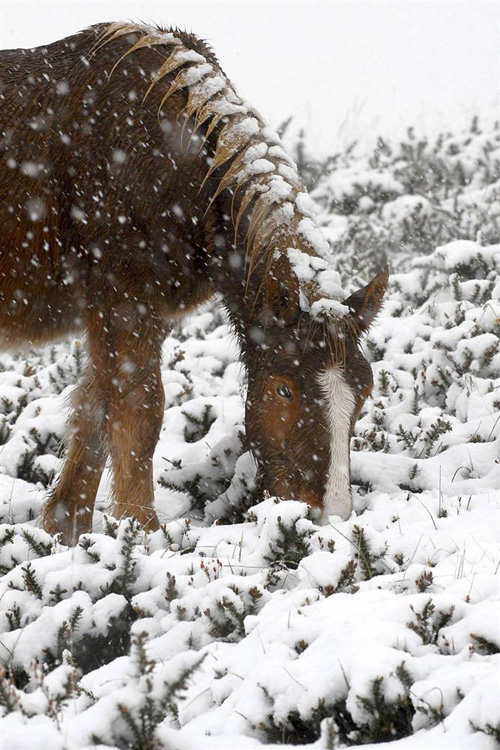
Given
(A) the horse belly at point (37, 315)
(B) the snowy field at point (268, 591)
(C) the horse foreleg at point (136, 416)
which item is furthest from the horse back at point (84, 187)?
(B) the snowy field at point (268, 591)

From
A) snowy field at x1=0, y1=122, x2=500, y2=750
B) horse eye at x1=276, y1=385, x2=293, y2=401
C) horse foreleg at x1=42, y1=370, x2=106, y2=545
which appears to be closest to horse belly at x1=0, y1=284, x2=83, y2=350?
horse foreleg at x1=42, y1=370, x2=106, y2=545

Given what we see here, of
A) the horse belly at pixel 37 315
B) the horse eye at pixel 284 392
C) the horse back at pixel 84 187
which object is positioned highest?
the horse back at pixel 84 187

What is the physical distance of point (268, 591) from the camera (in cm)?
328

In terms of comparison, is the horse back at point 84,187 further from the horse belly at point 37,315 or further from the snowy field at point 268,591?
the snowy field at point 268,591

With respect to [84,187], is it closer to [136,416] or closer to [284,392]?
[136,416]

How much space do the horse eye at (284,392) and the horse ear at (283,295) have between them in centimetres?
31

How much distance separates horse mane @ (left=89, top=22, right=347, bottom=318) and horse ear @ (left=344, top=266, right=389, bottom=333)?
0.08 metres

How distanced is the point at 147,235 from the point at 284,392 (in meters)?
1.08

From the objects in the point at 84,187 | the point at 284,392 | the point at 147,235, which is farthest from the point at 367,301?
the point at 84,187

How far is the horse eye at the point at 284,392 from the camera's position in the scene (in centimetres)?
421

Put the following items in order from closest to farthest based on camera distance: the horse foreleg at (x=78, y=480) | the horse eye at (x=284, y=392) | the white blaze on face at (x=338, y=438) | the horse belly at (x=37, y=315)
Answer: the white blaze on face at (x=338, y=438) < the horse eye at (x=284, y=392) < the horse belly at (x=37, y=315) < the horse foreleg at (x=78, y=480)

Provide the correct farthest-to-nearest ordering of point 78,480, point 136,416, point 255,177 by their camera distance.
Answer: point 78,480, point 136,416, point 255,177

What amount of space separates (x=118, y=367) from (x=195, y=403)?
5.19ft

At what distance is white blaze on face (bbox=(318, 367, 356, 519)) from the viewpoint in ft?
13.0
